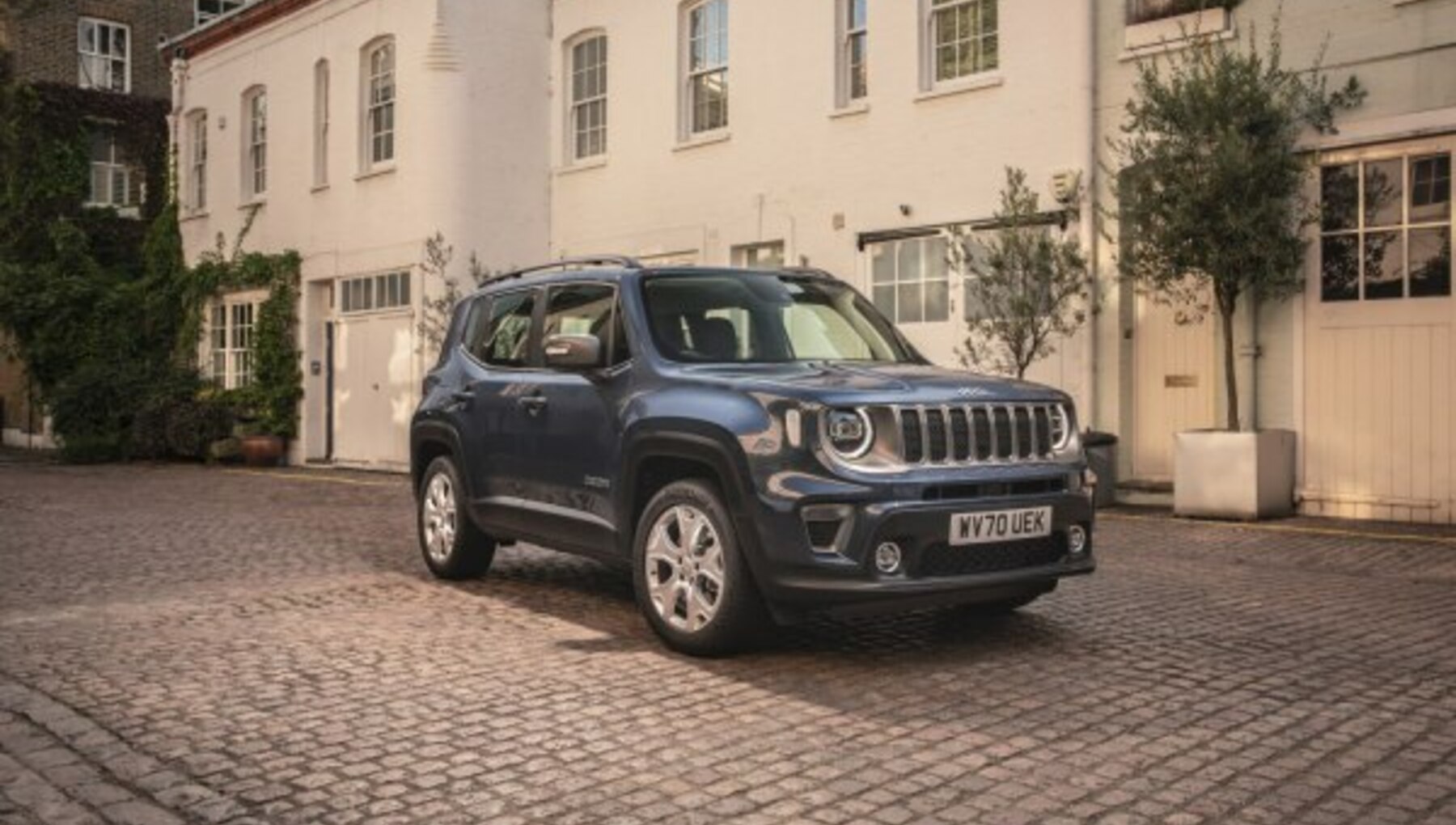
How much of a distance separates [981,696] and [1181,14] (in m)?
9.53

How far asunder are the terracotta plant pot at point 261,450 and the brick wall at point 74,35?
11.9m

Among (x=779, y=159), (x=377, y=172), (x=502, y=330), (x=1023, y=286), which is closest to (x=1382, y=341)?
(x=1023, y=286)

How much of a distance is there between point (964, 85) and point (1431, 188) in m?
4.93

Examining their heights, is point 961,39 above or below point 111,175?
below

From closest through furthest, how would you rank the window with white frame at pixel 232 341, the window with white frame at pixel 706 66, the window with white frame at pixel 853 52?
1. the window with white frame at pixel 853 52
2. the window with white frame at pixel 706 66
3. the window with white frame at pixel 232 341

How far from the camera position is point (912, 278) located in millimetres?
15039

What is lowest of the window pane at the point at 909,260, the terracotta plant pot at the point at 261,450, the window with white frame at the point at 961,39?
the terracotta plant pot at the point at 261,450

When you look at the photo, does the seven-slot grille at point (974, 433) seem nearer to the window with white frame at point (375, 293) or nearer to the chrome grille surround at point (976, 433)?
the chrome grille surround at point (976, 433)

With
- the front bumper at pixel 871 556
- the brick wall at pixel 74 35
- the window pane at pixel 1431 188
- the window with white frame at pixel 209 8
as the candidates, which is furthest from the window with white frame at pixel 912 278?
the window with white frame at pixel 209 8

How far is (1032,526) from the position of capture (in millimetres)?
5883

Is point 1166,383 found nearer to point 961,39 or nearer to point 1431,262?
point 1431,262

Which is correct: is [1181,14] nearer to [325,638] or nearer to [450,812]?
[325,638]

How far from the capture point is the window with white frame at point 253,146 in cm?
2506

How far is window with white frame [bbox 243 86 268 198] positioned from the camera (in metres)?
25.1
